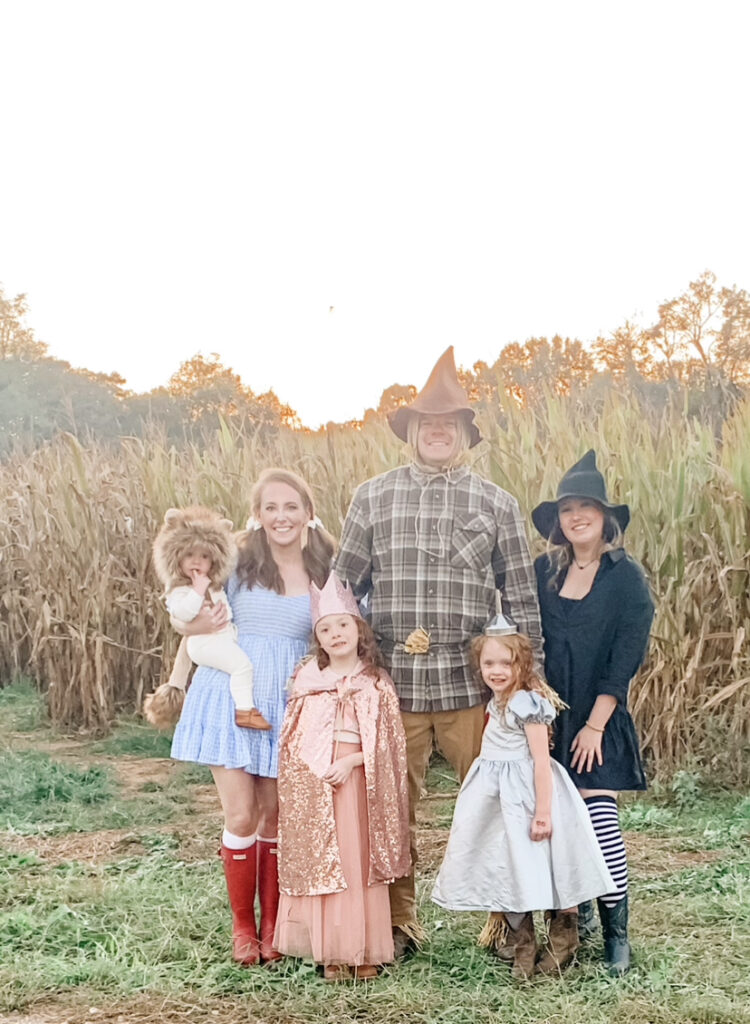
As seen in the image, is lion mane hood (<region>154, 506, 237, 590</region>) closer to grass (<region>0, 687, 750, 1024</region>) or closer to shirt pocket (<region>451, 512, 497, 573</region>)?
shirt pocket (<region>451, 512, 497, 573</region>)

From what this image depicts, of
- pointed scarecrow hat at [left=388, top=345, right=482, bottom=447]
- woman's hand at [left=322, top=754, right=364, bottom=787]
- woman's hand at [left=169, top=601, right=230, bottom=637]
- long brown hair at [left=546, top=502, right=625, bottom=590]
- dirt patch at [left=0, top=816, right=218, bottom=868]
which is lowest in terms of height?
dirt patch at [left=0, top=816, right=218, bottom=868]

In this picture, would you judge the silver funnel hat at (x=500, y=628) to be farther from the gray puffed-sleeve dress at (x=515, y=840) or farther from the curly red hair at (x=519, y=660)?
the gray puffed-sleeve dress at (x=515, y=840)

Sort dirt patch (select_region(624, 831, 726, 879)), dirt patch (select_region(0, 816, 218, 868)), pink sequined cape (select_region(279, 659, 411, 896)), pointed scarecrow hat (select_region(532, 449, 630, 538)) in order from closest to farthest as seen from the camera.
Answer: pink sequined cape (select_region(279, 659, 411, 896)) < pointed scarecrow hat (select_region(532, 449, 630, 538)) < dirt patch (select_region(624, 831, 726, 879)) < dirt patch (select_region(0, 816, 218, 868))

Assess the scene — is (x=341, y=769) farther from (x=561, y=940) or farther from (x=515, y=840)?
(x=561, y=940)

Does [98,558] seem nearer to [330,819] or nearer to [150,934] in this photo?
[150,934]

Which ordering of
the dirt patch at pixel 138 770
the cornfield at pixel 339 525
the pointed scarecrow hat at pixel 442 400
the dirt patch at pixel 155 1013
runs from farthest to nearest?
the dirt patch at pixel 138 770 → the cornfield at pixel 339 525 → the pointed scarecrow hat at pixel 442 400 → the dirt patch at pixel 155 1013

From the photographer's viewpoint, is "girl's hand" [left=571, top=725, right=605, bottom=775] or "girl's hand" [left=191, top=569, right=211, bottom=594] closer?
"girl's hand" [left=571, top=725, right=605, bottom=775]

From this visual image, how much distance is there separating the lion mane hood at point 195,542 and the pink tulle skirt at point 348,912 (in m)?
0.69

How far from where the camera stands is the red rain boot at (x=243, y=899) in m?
3.53

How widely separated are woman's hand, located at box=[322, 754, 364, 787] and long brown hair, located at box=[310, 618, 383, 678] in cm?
26

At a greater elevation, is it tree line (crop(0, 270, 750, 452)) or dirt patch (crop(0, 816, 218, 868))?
tree line (crop(0, 270, 750, 452))

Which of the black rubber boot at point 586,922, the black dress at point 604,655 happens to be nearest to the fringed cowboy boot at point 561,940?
the black rubber boot at point 586,922

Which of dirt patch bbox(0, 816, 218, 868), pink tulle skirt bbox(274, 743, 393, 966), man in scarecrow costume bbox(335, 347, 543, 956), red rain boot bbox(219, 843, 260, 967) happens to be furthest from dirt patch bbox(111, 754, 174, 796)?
man in scarecrow costume bbox(335, 347, 543, 956)

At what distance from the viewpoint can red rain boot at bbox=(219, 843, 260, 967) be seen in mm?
3533
